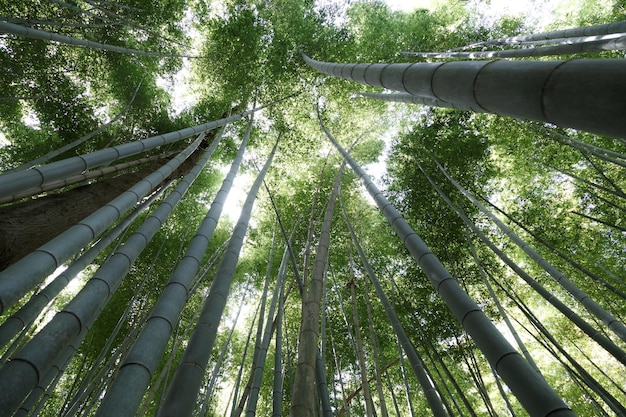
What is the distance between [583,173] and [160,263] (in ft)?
24.6

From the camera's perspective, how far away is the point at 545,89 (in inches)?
30.0

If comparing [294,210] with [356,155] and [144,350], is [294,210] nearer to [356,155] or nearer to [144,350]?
[356,155]

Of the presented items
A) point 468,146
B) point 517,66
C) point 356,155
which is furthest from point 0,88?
point 468,146

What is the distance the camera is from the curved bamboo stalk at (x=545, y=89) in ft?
2.12

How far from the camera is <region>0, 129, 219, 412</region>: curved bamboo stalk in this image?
3.92ft

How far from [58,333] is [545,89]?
1.89 m

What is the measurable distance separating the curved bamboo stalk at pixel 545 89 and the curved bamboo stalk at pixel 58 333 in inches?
69.6

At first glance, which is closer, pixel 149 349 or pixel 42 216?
pixel 149 349

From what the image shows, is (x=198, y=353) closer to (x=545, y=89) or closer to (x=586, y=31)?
(x=545, y=89)

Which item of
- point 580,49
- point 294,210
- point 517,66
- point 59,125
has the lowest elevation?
point 517,66

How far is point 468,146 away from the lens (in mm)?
5754

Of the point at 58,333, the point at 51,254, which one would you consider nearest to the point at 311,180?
the point at 51,254

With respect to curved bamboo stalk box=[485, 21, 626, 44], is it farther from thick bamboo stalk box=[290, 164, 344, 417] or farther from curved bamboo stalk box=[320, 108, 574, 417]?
thick bamboo stalk box=[290, 164, 344, 417]

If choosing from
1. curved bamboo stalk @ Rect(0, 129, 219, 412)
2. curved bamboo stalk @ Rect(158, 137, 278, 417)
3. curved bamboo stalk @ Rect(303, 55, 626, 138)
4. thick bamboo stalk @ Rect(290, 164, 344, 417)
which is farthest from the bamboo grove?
curved bamboo stalk @ Rect(303, 55, 626, 138)
